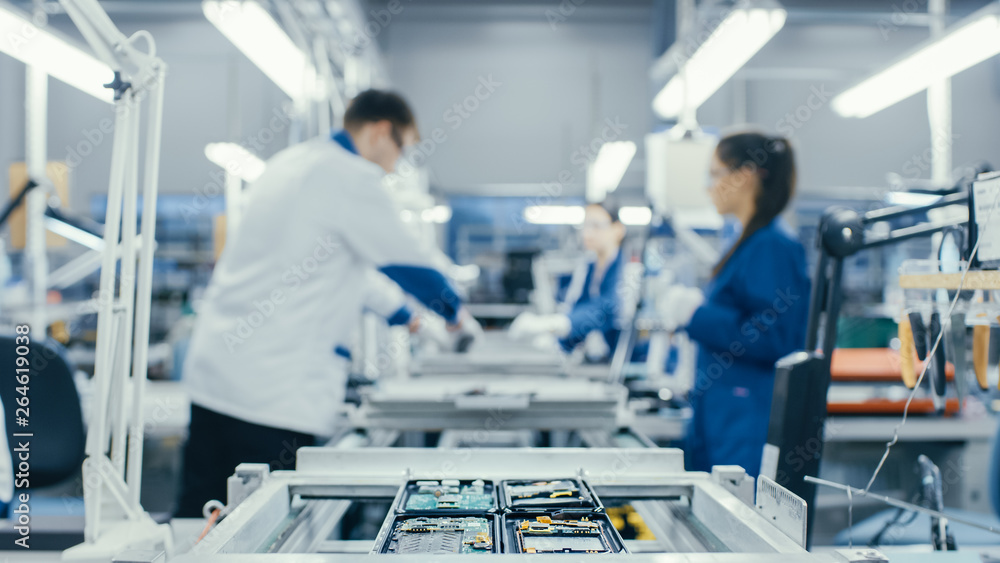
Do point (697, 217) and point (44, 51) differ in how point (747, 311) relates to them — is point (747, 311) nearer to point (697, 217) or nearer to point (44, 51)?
point (697, 217)

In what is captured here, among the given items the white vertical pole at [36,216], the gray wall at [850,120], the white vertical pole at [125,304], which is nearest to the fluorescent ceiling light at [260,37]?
the white vertical pole at [125,304]

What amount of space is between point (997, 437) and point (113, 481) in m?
2.32

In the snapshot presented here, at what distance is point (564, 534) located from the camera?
29.7 inches

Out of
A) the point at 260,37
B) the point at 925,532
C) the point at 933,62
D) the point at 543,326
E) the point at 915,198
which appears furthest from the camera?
the point at 543,326

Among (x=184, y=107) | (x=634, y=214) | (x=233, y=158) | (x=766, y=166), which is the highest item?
(x=184, y=107)

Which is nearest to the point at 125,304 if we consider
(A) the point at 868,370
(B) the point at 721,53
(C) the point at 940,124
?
(B) the point at 721,53

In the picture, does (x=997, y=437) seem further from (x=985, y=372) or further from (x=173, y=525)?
(x=173, y=525)

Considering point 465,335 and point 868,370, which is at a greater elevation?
point 465,335

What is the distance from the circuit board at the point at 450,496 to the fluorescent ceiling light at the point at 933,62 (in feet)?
8.47

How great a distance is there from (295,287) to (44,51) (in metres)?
0.82

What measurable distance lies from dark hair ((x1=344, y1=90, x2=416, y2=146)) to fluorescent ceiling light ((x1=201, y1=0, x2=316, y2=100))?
0.52 meters

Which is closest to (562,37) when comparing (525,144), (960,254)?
(525,144)

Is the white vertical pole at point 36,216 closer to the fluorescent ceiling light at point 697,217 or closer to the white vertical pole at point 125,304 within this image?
the white vertical pole at point 125,304

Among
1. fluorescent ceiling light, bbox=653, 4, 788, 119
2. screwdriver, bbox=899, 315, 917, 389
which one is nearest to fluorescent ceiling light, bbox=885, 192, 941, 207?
screwdriver, bbox=899, 315, 917, 389
